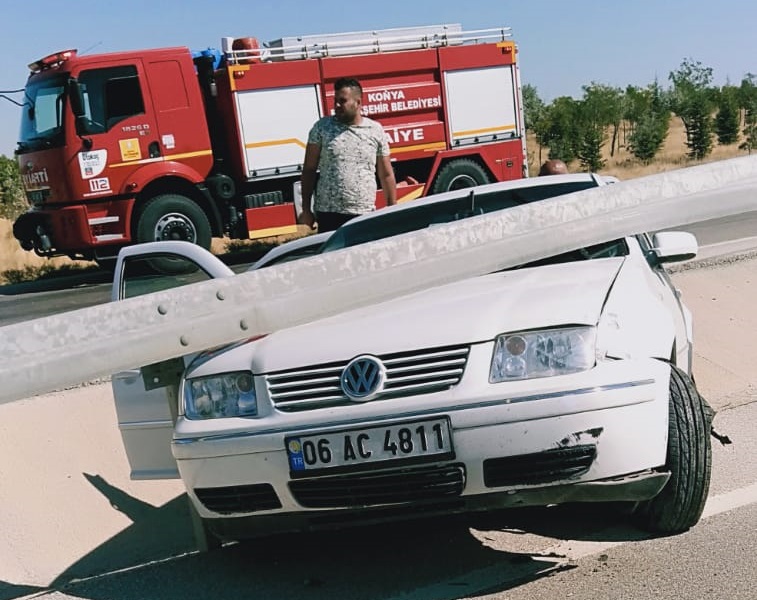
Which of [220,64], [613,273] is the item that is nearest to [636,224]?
[613,273]

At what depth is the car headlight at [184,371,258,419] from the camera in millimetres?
3432

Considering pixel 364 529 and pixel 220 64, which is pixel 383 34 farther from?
pixel 364 529

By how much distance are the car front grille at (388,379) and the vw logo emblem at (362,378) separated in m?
0.02

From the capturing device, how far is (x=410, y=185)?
1634 centimetres

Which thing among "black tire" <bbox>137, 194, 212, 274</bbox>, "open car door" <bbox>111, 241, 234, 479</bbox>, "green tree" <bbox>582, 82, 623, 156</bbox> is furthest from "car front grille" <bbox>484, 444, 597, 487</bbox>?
"green tree" <bbox>582, 82, 623, 156</bbox>

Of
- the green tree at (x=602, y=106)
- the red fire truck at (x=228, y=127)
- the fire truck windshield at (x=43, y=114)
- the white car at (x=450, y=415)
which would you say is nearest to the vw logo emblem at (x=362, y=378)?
the white car at (x=450, y=415)

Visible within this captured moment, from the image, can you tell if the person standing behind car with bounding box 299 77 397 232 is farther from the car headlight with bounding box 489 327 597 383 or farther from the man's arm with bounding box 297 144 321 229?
the car headlight with bounding box 489 327 597 383

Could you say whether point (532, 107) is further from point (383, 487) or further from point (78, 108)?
point (383, 487)

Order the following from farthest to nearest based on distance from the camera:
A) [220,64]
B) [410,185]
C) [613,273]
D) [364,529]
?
[410,185] → [220,64] → [364,529] → [613,273]

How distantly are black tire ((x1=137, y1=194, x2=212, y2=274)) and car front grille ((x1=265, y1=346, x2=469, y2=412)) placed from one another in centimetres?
1103

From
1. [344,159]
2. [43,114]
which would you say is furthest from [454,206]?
[43,114]

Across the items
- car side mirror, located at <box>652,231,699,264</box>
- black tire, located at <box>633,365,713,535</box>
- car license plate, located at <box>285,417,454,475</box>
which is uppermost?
car side mirror, located at <box>652,231,699,264</box>

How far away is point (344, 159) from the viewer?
21.0 feet

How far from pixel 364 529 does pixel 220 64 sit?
12.1 metres
